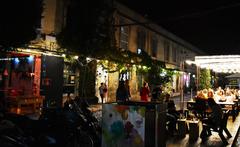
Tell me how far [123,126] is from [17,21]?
6063 millimetres

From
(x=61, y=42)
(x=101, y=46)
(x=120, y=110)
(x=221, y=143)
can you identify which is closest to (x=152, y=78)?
(x=101, y=46)

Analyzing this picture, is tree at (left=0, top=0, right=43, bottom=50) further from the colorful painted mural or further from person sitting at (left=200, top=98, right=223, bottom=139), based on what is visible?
person sitting at (left=200, top=98, right=223, bottom=139)

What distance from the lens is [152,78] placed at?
1049 inches

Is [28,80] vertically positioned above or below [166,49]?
below

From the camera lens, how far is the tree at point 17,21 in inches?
424

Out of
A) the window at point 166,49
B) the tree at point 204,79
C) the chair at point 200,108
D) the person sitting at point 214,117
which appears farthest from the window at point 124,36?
the person sitting at point 214,117

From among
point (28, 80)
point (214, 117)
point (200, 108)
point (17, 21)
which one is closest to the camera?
point (214, 117)

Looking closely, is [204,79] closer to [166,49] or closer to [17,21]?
[166,49]

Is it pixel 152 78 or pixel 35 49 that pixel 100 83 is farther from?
pixel 35 49

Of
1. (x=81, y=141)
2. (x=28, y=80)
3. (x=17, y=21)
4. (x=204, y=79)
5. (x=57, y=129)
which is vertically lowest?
(x=81, y=141)

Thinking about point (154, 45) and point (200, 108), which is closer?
point (200, 108)

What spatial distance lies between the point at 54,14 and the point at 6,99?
5794 mm

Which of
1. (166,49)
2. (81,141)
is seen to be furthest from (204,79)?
(81,141)

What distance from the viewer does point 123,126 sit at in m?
7.19
